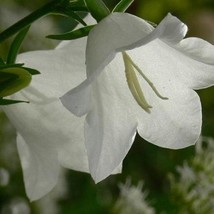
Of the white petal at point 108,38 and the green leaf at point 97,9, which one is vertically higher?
the green leaf at point 97,9

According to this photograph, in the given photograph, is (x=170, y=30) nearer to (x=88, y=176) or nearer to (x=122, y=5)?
(x=122, y=5)

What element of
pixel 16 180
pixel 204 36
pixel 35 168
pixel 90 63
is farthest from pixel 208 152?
pixel 204 36

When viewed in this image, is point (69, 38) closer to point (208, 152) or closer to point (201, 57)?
point (201, 57)

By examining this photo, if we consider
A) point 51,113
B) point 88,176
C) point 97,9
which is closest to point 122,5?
point 97,9

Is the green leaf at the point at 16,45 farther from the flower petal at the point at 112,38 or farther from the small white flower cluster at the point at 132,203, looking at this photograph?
the small white flower cluster at the point at 132,203

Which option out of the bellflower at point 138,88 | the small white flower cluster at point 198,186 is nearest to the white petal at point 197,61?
the bellflower at point 138,88

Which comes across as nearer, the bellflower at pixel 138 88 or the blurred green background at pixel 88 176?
the bellflower at pixel 138 88
